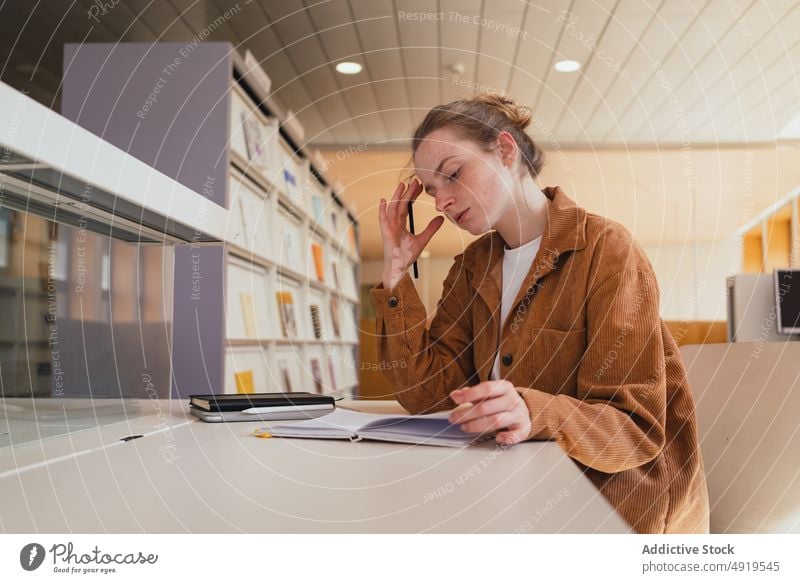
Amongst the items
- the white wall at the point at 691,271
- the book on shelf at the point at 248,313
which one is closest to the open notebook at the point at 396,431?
the book on shelf at the point at 248,313

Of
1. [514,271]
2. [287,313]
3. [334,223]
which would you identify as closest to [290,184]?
[287,313]

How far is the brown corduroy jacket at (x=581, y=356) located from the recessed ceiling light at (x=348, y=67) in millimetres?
2559

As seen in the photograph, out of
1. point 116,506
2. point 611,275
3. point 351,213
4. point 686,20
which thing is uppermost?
point 686,20

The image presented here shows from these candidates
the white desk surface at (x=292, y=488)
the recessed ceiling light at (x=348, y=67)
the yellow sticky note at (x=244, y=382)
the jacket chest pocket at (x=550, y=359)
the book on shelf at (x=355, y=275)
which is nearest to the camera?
the white desk surface at (x=292, y=488)

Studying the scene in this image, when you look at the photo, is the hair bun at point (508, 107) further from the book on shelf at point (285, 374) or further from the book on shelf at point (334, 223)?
the book on shelf at point (334, 223)

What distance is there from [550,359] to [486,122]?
1.49 ft

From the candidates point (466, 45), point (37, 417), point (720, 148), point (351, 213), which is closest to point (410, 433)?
point (37, 417)

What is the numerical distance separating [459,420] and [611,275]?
35 centimetres

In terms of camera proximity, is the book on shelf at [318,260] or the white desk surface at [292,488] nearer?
the white desk surface at [292,488]

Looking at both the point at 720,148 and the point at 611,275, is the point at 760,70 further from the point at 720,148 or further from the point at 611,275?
the point at 611,275

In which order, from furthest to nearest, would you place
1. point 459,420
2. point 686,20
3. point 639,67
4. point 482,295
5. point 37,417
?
1. point 639,67
2. point 686,20
3. point 482,295
4. point 37,417
5. point 459,420

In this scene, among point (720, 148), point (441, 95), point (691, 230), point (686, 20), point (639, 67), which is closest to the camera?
point (686, 20)

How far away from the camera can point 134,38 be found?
3.21 m

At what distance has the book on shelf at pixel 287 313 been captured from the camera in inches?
122
